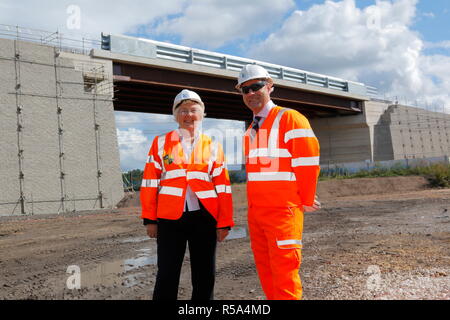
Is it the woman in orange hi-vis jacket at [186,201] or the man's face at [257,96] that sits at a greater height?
the man's face at [257,96]

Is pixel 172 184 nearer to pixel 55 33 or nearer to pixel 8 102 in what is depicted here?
pixel 8 102

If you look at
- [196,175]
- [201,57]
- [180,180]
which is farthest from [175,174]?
[201,57]

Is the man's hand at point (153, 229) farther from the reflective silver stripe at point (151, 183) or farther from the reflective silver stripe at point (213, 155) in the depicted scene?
the reflective silver stripe at point (213, 155)

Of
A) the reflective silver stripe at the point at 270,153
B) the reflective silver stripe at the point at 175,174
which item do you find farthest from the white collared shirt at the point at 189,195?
the reflective silver stripe at the point at 270,153

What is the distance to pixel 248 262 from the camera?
266 inches

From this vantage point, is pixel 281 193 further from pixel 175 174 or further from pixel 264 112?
pixel 175 174

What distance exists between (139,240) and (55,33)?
57.3 ft

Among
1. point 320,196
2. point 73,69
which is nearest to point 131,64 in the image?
point 73,69

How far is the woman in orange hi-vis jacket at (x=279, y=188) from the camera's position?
10.4 ft

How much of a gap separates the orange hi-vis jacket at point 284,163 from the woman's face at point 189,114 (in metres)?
0.63

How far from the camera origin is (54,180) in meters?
22.1

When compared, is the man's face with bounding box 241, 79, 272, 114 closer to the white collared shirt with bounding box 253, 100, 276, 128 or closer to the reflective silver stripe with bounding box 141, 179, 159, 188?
the white collared shirt with bounding box 253, 100, 276, 128

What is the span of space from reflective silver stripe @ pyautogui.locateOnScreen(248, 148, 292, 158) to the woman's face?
630 millimetres

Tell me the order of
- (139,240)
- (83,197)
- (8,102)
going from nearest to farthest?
1. (139,240)
2. (8,102)
3. (83,197)
